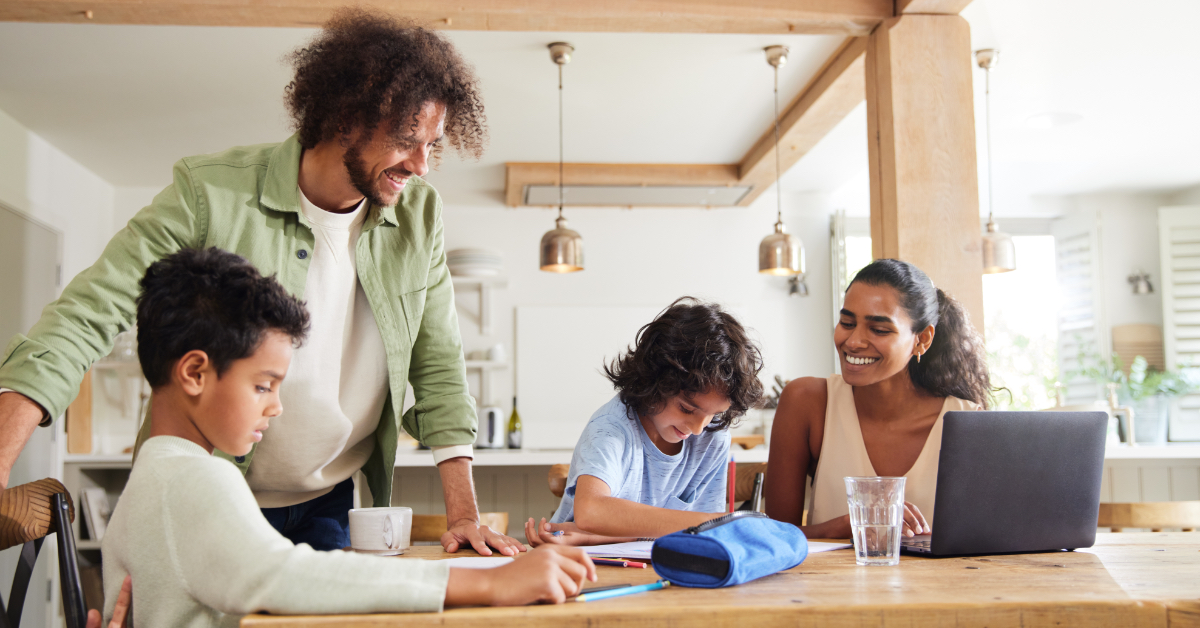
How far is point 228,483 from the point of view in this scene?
0.80 metres

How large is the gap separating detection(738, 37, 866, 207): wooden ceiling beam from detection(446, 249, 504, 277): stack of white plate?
1527 mm

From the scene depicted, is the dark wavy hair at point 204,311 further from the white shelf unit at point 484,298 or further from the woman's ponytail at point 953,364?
the white shelf unit at point 484,298

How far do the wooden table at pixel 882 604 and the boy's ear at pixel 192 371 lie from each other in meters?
0.29

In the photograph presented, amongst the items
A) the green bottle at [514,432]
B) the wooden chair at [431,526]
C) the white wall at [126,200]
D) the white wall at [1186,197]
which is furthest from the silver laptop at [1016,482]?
the white wall at [1186,197]

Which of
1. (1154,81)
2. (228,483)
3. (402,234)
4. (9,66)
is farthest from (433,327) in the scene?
(1154,81)

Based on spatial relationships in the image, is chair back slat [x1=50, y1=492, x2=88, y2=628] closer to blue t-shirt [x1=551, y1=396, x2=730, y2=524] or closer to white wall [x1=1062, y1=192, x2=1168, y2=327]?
blue t-shirt [x1=551, y1=396, x2=730, y2=524]

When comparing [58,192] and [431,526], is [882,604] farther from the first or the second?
[58,192]

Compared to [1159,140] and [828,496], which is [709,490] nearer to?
[828,496]

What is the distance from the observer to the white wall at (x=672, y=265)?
5.49m

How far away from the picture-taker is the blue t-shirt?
1523 mm

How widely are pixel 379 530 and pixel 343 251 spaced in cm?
47

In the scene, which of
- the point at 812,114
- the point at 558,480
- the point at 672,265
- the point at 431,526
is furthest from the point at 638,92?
the point at 431,526

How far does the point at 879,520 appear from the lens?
1056mm

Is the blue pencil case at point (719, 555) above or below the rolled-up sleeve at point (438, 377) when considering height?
below
